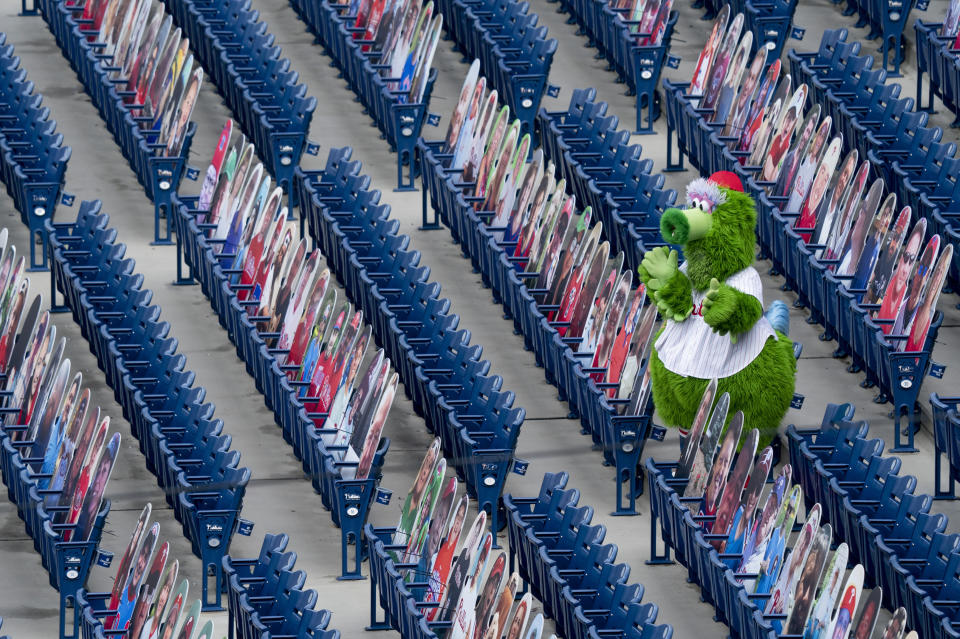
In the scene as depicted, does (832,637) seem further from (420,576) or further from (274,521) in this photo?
(274,521)

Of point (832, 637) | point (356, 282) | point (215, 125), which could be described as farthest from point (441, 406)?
point (215, 125)

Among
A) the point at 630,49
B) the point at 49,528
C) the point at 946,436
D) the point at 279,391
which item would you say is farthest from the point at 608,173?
the point at 49,528

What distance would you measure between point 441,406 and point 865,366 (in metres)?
1.97

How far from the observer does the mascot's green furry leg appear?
1139cm

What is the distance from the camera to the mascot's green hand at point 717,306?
37.0 ft

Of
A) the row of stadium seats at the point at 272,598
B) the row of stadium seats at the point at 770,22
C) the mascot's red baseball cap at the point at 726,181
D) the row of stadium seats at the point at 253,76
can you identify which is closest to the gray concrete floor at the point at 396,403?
the row of stadium seats at the point at 253,76

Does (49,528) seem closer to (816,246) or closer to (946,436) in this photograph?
(946,436)

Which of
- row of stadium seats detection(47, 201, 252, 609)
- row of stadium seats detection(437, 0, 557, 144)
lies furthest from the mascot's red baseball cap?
row of stadium seats detection(437, 0, 557, 144)

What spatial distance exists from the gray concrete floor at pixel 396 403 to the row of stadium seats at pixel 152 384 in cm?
25

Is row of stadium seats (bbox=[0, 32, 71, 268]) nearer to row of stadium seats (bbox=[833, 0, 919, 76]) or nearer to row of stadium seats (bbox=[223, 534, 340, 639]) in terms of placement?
row of stadium seats (bbox=[223, 534, 340, 639])

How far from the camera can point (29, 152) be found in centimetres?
1436

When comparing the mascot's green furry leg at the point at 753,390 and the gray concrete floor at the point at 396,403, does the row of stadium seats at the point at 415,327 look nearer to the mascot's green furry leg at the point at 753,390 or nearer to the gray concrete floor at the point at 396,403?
the gray concrete floor at the point at 396,403

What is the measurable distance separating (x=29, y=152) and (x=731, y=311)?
4.53m

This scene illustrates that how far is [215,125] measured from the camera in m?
15.3
